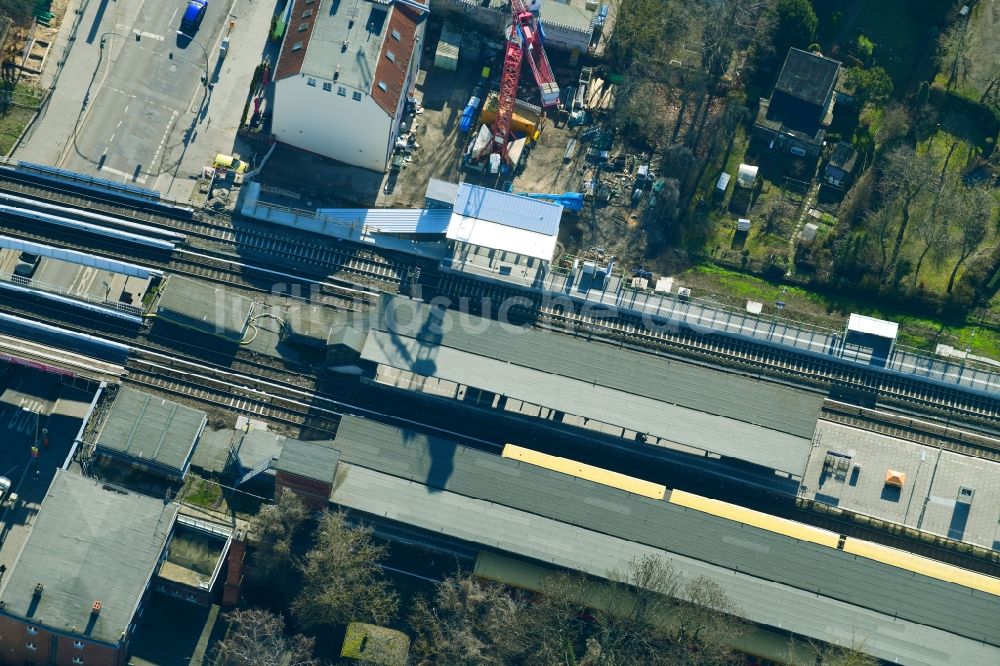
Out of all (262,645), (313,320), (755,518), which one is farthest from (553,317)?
(262,645)

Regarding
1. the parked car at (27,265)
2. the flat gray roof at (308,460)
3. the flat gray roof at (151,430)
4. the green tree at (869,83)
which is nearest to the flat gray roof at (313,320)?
the flat gray roof at (151,430)

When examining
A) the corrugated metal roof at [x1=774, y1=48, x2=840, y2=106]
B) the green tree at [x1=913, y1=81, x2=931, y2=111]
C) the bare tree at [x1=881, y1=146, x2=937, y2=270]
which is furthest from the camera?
the green tree at [x1=913, y1=81, x2=931, y2=111]

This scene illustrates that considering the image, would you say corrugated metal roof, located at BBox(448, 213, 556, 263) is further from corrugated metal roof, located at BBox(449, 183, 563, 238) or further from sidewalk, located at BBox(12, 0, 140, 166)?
sidewalk, located at BBox(12, 0, 140, 166)

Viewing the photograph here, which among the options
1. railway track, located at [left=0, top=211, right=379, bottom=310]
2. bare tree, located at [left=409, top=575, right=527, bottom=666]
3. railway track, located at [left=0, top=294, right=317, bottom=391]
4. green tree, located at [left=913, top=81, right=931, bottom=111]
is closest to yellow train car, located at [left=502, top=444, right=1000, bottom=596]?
bare tree, located at [left=409, top=575, right=527, bottom=666]

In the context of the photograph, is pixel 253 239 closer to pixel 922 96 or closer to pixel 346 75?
pixel 346 75

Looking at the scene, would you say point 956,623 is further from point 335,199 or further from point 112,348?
point 112,348

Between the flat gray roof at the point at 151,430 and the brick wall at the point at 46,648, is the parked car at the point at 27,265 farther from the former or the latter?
the brick wall at the point at 46,648

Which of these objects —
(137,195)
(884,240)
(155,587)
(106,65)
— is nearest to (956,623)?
(884,240)
